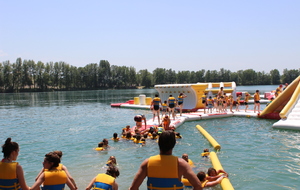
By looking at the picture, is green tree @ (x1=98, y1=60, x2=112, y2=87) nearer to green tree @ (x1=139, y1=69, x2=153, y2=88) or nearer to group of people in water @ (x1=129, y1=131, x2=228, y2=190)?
green tree @ (x1=139, y1=69, x2=153, y2=88)

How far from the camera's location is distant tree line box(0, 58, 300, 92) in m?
106

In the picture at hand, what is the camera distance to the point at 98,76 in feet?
408

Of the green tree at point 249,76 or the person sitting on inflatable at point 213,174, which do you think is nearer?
the person sitting on inflatable at point 213,174

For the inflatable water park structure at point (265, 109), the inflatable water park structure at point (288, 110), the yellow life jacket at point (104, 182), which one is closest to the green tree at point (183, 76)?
the inflatable water park structure at point (265, 109)

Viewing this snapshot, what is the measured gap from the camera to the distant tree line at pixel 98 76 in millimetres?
105562

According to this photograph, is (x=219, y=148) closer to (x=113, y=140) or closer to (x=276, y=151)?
(x=276, y=151)

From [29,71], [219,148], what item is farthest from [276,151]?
[29,71]

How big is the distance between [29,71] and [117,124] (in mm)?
98897

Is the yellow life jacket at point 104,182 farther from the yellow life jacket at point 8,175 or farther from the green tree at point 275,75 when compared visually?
the green tree at point 275,75

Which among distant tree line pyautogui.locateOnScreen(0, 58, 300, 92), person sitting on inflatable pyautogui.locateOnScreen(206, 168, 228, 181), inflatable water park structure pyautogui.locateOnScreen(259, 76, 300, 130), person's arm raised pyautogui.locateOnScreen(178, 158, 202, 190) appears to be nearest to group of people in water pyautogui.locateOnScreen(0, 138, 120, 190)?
person's arm raised pyautogui.locateOnScreen(178, 158, 202, 190)

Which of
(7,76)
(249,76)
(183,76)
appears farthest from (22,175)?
(249,76)

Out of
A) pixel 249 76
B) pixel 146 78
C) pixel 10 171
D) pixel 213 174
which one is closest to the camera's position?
pixel 10 171

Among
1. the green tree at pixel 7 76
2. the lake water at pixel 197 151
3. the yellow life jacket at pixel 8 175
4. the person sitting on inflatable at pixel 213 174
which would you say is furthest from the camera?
the green tree at pixel 7 76

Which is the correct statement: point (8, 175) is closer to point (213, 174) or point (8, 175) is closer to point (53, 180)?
point (53, 180)
